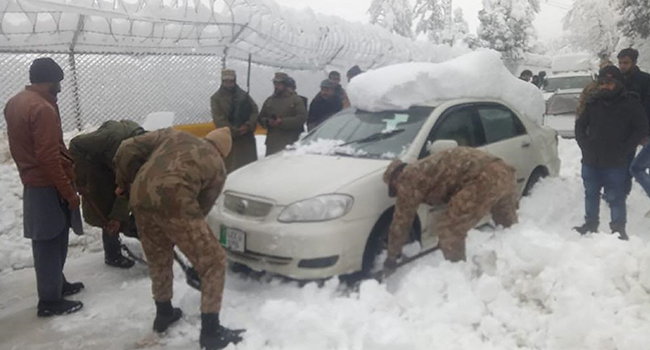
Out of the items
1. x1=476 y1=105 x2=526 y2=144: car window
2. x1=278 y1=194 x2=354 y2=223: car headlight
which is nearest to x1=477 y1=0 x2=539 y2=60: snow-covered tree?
x1=476 y1=105 x2=526 y2=144: car window

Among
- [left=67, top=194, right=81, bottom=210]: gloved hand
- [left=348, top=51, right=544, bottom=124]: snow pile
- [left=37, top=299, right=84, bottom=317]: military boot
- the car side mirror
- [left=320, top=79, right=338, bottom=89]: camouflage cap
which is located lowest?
[left=37, top=299, right=84, bottom=317]: military boot

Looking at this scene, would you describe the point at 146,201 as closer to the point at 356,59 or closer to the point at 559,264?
the point at 559,264

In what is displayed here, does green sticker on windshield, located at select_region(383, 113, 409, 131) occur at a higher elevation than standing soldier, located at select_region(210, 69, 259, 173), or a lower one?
higher

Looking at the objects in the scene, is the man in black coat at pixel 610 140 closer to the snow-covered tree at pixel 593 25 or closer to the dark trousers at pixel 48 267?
the dark trousers at pixel 48 267

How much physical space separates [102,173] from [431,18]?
136 ft

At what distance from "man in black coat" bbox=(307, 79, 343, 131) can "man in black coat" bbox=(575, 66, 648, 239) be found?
340 centimetres

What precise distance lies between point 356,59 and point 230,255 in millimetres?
10035

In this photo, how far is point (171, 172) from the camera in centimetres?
329

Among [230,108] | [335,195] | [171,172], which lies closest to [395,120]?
[335,195]

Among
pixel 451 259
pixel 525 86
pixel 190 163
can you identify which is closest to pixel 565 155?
pixel 525 86

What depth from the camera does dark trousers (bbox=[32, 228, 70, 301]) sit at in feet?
13.3

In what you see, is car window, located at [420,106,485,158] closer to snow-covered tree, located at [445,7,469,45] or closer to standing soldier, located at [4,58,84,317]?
standing soldier, located at [4,58,84,317]

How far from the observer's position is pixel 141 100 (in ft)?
31.9

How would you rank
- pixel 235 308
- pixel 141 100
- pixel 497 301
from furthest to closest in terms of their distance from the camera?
1. pixel 141 100
2. pixel 235 308
3. pixel 497 301
